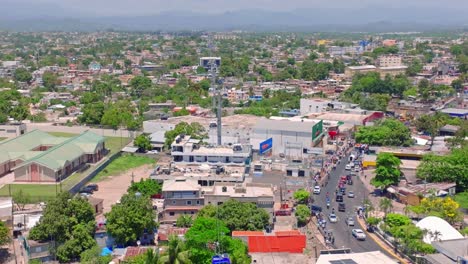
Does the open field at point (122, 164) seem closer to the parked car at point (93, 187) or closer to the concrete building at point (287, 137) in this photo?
the parked car at point (93, 187)

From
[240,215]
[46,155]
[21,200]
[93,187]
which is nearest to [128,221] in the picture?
[240,215]

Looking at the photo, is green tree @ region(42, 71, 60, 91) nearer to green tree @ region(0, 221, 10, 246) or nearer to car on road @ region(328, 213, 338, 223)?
green tree @ region(0, 221, 10, 246)

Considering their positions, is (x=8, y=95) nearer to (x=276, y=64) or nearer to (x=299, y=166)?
(x=299, y=166)

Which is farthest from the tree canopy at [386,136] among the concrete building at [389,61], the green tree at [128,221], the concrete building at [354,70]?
the concrete building at [389,61]

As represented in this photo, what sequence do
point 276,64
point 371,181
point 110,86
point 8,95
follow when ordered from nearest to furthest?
point 371,181 < point 8,95 < point 110,86 < point 276,64

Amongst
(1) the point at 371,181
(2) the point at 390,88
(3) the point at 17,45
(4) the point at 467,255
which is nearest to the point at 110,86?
(2) the point at 390,88
